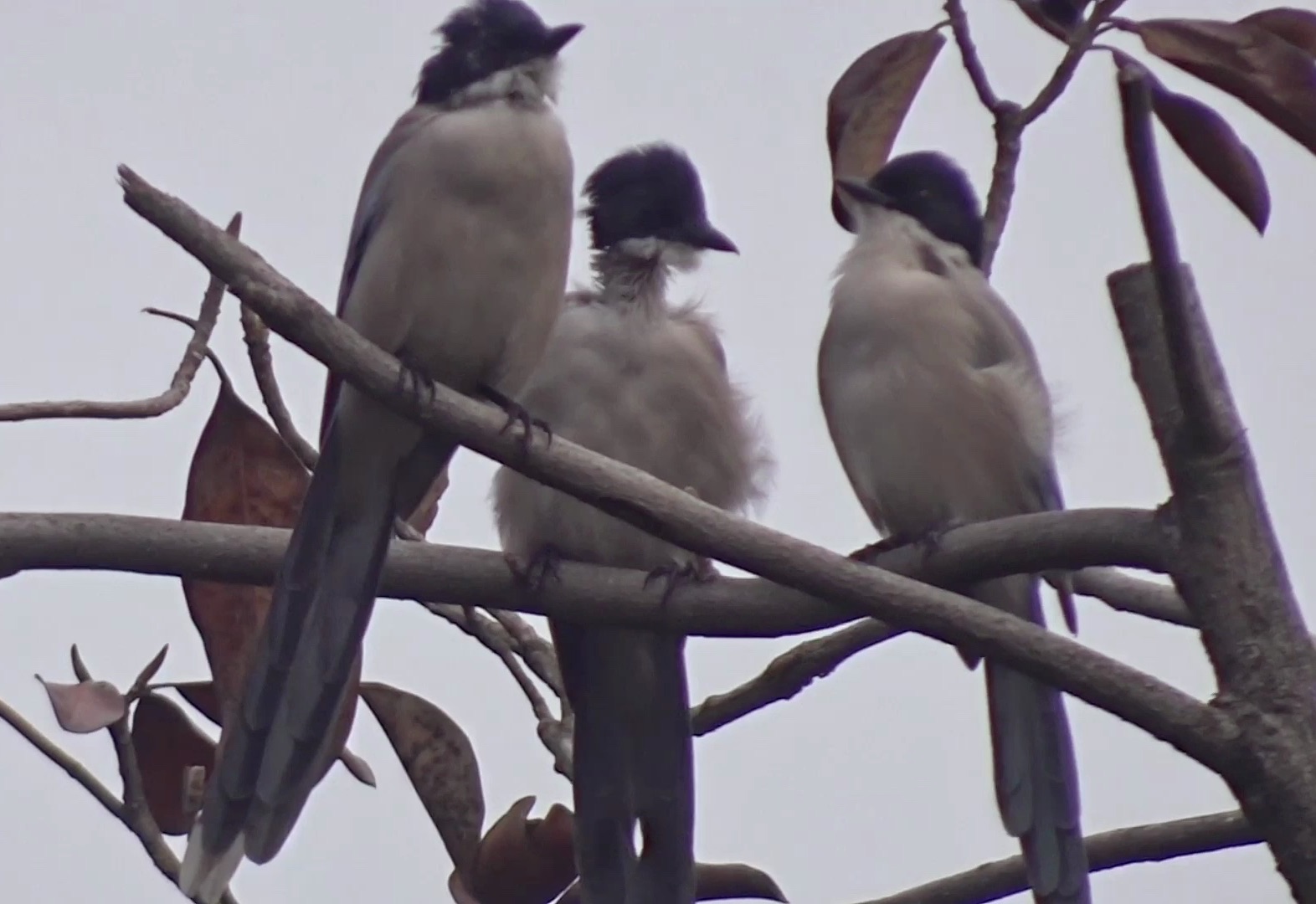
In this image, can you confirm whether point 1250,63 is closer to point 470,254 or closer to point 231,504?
point 470,254

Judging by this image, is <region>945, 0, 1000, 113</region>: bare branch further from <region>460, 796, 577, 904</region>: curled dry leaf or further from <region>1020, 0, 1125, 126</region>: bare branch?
<region>460, 796, 577, 904</region>: curled dry leaf

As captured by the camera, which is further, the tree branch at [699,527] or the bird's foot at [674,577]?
the bird's foot at [674,577]

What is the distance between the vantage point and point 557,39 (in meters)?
3.74

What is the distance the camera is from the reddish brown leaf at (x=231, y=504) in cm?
303

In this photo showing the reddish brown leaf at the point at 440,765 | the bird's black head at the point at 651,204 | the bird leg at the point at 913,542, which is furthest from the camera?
the bird's black head at the point at 651,204

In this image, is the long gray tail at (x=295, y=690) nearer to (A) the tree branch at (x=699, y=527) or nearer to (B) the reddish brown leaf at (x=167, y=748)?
(B) the reddish brown leaf at (x=167, y=748)

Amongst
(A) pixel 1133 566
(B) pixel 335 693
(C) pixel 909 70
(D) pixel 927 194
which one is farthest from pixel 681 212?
(A) pixel 1133 566

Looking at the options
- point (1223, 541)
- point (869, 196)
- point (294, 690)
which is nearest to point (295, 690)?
point (294, 690)

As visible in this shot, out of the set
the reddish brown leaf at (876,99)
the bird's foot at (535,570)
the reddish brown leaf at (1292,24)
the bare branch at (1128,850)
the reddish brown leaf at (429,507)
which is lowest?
the bare branch at (1128,850)

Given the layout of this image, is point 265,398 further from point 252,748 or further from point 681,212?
point 681,212

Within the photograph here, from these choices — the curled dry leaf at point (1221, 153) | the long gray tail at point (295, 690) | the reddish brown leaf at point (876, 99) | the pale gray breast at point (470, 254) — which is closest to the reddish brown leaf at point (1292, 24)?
the curled dry leaf at point (1221, 153)

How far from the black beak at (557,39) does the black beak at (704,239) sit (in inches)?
23.1

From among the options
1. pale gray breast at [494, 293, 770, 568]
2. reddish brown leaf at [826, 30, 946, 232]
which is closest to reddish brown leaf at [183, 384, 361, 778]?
pale gray breast at [494, 293, 770, 568]

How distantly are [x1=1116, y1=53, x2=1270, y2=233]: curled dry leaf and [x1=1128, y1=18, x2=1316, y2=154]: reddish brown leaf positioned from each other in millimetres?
147
